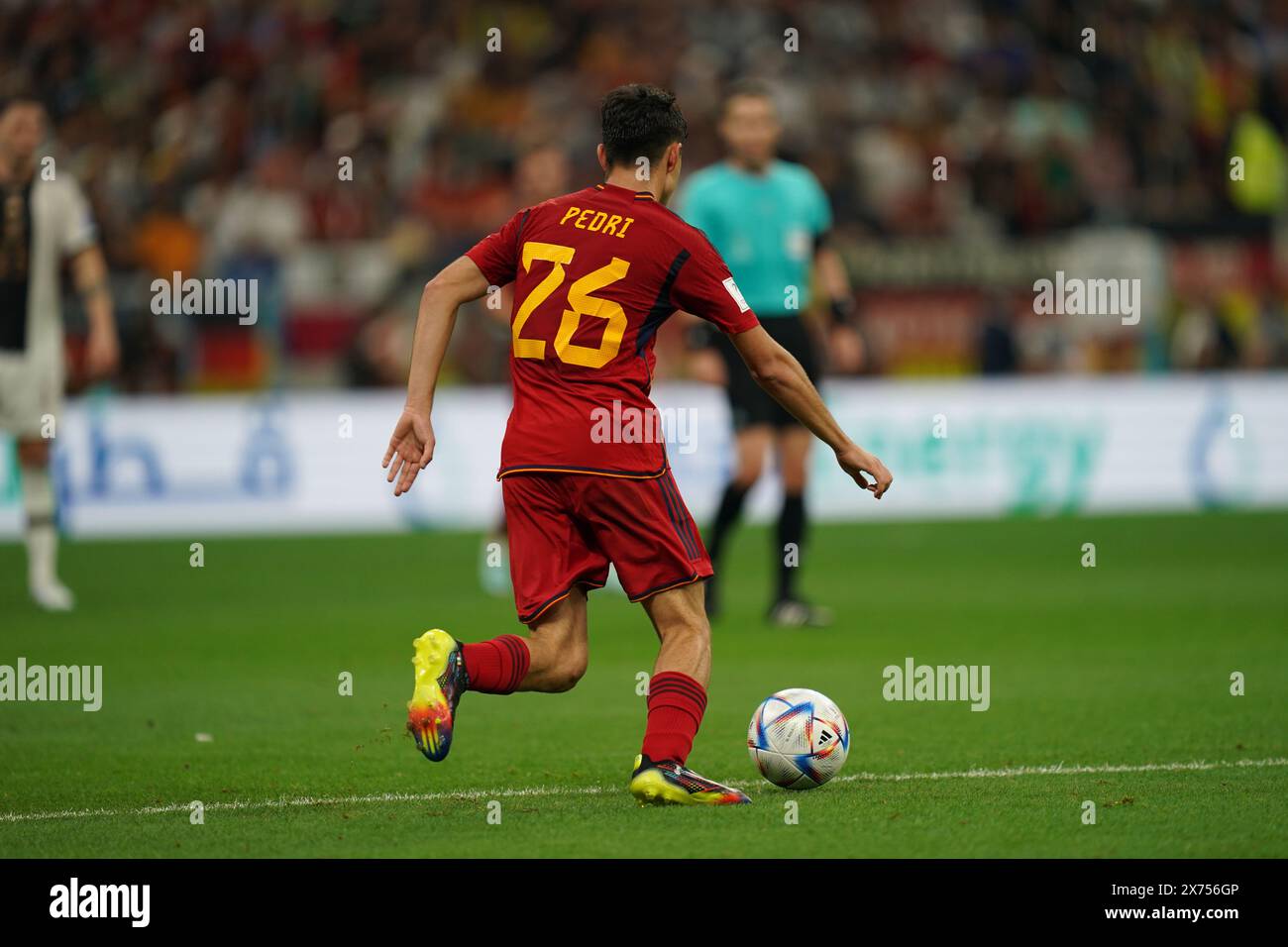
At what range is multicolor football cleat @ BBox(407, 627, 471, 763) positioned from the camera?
5.19m

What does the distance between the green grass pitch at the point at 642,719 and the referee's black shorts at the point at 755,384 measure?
43.0 inches

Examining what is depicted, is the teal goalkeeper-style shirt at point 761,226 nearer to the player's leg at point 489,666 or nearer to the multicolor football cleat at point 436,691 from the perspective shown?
the player's leg at point 489,666

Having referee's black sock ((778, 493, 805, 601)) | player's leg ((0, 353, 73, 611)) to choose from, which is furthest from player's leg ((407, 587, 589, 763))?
player's leg ((0, 353, 73, 611))

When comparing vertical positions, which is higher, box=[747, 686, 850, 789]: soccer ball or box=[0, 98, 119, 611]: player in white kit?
box=[0, 98, 119, 611]: player in white kit

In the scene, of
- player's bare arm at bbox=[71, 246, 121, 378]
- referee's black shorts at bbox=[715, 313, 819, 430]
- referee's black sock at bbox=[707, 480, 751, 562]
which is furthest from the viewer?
player's bare arm at bbox=[71, 246, 121, 378]

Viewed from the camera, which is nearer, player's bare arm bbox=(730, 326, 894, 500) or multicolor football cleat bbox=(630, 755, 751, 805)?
multicolor football cleat bbox=(630, 755, 751, 805)

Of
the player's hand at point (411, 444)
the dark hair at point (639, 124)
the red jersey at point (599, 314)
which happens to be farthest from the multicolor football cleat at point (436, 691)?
the dark hair at point (639, 124)

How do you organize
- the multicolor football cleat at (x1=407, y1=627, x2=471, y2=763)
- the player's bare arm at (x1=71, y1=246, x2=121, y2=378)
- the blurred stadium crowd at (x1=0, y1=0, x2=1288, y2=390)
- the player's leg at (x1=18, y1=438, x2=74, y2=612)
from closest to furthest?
the multicolor football cleat at (x1=407, y1=627, x2=471, y2=763) → the player's bare arm at (x1=71, y1=246, x2=121, y2=378) → the player's leg at (x1=18, y1=438, x2=74, y2=612) → the blurred stadium crowd at (x1=0, y1=0, x2=1288, y2=390)

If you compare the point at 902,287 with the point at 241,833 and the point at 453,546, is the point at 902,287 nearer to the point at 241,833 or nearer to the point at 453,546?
the point at 453,546

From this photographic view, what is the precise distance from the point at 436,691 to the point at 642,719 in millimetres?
2167

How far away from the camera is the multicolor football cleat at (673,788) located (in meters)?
5.33

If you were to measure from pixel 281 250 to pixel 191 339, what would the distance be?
5.07 ft

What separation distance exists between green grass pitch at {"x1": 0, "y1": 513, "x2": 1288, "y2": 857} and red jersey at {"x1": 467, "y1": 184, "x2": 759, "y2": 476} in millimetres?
1025

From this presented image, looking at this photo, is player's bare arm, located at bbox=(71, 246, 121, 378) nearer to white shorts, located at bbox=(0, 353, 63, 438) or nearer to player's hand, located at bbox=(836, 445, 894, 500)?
white shorts, located at bbox=(0, 353, 63, 438)
